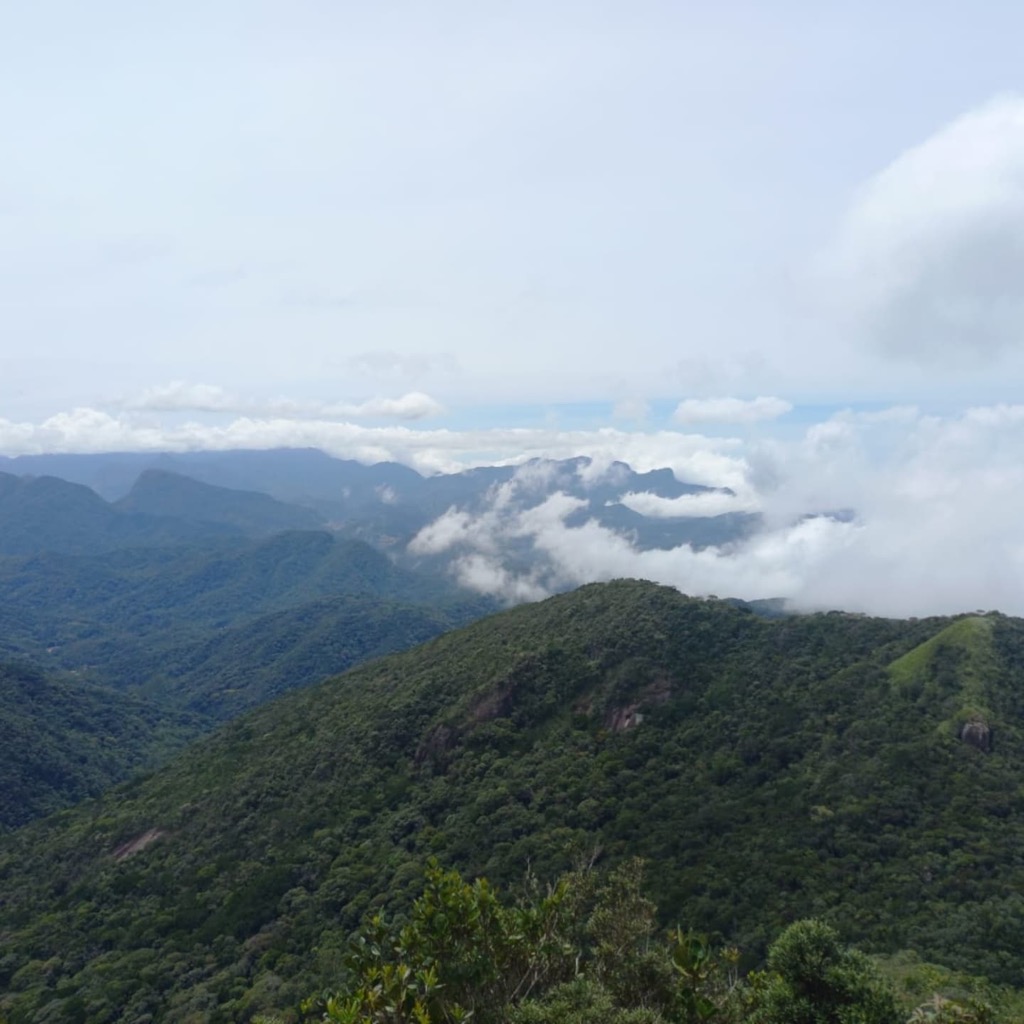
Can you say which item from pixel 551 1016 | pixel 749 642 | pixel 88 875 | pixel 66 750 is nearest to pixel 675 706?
pixel 749 642

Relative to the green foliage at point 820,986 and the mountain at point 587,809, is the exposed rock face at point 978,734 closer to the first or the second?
the mountain at point 587,809

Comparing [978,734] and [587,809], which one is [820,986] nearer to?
[587,809]

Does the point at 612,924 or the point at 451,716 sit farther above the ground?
the point at 612,924

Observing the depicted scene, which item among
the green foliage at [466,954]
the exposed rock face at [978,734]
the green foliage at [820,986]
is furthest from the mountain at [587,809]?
the green foliage at [466,954]

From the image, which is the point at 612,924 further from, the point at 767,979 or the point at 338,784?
the point at 338,784

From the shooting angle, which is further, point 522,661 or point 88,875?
point 522,661

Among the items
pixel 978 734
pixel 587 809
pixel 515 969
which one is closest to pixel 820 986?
pixel 515 969
